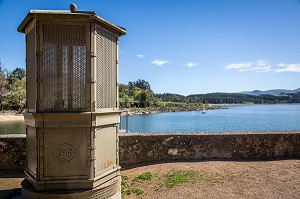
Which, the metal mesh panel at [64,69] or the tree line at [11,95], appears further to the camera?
the tree line at [11,95]

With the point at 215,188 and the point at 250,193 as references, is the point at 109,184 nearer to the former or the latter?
the point at 215,188

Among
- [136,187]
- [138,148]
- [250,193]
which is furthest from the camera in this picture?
[138,148]

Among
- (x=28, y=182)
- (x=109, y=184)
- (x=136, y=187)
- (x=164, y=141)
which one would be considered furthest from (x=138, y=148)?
(x=28, y=182)

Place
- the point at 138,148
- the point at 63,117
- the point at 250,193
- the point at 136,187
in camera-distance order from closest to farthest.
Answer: the point at 63,117, the point at 250,193, the point at 136,187, the point at 138,148

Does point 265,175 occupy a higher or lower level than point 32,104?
lower

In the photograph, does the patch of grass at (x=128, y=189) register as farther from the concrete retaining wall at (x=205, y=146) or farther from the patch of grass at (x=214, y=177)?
the patch of grass at (x=214, y=177)

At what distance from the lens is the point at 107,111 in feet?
17.1

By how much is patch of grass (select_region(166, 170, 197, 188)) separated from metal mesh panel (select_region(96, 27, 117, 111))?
2313 mm

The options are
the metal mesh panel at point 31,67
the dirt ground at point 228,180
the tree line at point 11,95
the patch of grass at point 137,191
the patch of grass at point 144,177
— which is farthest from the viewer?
the tree line at point 11,95

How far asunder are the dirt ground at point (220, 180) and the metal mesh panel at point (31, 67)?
2.15 m

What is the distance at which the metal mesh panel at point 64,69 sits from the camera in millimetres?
4855

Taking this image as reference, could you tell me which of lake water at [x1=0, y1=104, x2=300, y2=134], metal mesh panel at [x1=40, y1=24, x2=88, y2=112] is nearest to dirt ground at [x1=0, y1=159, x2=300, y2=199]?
metal mesh panel at [x1=40, y1=24, x2=88, y2=112]

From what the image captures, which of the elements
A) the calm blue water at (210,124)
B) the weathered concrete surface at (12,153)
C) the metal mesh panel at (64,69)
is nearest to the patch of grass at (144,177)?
the metal mesh panel at (64,69)

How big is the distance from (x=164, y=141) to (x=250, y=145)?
106 inches
